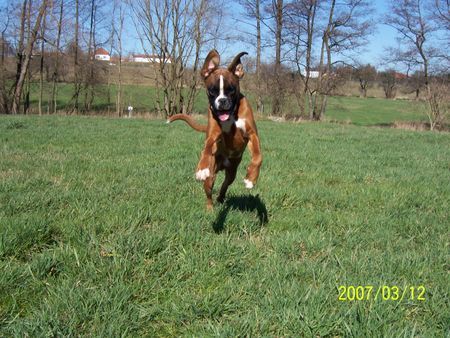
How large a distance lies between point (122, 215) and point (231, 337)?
207 centimetres

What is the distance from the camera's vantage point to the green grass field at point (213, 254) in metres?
2.37

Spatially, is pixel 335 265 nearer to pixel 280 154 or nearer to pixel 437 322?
pixel 437 322

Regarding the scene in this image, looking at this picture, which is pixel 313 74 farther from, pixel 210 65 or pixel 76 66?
pixel 210 65

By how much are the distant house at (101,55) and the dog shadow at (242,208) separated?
2938 centimetres

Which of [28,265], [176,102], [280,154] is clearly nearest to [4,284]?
[28,265]

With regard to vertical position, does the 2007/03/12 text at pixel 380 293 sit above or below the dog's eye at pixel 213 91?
below

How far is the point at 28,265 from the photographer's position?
280 centimetres

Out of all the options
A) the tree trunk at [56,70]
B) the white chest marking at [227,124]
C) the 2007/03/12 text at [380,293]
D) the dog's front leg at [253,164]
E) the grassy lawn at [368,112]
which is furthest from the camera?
the grassy lawn at [368,112]

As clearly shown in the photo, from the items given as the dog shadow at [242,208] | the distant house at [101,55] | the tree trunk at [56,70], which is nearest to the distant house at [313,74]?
the distant house at [101,55]

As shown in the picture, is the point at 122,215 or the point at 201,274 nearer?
the point at 201,274

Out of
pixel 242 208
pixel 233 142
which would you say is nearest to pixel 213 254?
pixel 233 142

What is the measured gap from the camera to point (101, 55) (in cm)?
3362

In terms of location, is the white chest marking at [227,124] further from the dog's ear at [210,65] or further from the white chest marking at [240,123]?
the dog's ear at [210,65]

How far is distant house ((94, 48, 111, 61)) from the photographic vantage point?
31.7m
